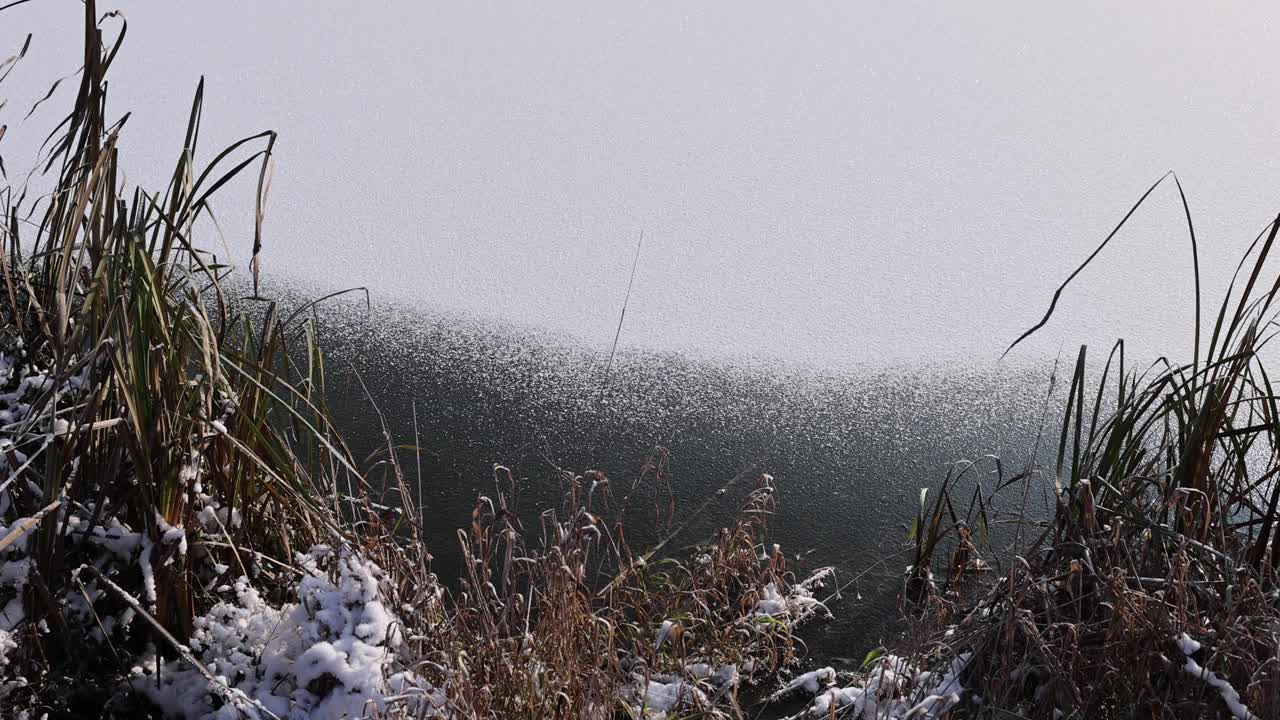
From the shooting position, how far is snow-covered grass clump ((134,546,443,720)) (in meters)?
1.25

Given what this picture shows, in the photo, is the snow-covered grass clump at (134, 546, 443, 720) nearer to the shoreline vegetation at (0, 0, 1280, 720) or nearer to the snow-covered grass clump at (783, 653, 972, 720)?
the shoreline vegetation at (0, 0, 1280, 720)

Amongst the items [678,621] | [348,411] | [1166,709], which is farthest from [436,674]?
[348,411]

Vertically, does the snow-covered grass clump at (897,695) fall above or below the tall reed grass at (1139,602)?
below

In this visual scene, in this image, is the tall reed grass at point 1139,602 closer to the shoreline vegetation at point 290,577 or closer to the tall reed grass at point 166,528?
the shoreline vegetation at point 290,577

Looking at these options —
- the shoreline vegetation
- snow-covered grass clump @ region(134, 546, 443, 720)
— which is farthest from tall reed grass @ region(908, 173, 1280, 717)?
snow-covered grass clump @ region(134, 546, 443, 720)

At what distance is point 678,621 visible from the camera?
5.37 ft

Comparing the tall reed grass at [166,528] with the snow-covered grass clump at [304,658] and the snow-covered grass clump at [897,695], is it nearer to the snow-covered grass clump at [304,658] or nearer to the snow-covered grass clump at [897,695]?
the snow-covered grass clump at [304,658]

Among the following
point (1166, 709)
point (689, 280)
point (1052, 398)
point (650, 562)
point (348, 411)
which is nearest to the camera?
point (1166, 709)

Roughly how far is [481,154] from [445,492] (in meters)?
2.21

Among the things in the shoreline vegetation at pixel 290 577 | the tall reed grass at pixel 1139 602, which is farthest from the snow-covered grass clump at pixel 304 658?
the tall reed grass at pixel 1139 602

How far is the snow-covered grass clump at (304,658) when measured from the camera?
125 cm

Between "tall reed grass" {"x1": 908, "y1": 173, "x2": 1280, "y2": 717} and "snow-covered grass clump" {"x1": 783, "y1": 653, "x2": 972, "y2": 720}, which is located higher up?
"tall reed grass" {"x1": 908, "y1": 173, "x2": 1280, "y2": 717}

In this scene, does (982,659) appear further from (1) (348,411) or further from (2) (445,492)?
(1) (348,411)

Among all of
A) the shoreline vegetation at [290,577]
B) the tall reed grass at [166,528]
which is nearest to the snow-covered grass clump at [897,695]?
the shoreline vegetation at [290,577]
